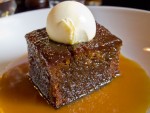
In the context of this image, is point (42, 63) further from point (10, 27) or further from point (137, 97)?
point (10, 27)

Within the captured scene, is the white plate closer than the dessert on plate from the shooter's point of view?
No

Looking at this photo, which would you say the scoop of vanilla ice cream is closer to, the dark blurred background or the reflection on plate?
the reflection on plate

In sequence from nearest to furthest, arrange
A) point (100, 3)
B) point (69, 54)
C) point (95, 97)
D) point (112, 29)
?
point (69, 54)
point (95, 97)
point (112, 29)
point (100, 3)

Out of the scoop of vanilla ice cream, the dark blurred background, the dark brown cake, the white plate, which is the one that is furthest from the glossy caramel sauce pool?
the dark blurred background

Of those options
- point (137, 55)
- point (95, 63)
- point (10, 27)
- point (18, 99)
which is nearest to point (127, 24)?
point (137, 55)

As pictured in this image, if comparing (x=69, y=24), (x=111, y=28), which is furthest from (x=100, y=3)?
(x=69, y=24)

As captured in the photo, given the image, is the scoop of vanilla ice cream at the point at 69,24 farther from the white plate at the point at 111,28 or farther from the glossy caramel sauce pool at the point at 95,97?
the white plate at the point at 111,28

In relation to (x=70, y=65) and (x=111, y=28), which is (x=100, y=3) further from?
(x=70, y=65)
